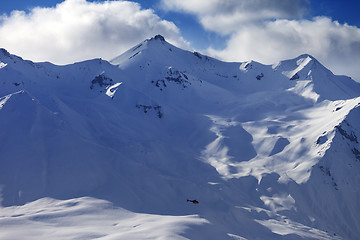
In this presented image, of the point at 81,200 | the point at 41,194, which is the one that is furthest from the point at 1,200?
the point at 81,200

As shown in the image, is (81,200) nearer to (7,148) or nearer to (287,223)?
(7,148)

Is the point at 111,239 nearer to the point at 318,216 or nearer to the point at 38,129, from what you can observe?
the point at 38,129

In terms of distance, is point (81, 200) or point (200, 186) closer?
point (81, 200)

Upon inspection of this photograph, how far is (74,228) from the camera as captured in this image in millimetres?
119688

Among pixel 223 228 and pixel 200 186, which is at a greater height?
pixel 200 186

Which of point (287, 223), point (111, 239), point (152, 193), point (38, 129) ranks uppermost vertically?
point (38, 129)

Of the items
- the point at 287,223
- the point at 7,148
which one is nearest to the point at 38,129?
the point at 7,148

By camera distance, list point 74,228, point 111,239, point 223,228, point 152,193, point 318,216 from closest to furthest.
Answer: point 111,239 → point 74,228 → point 223,228 → point 152,193 → point 318,216

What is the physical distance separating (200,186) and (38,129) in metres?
82.1

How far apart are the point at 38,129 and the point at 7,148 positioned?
1981 centimetres

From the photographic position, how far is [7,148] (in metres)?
170

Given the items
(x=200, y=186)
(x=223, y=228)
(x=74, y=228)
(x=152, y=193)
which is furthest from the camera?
(x=200, y=186)

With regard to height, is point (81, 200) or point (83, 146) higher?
point (83, 146)

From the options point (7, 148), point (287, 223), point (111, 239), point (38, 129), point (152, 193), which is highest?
point (38, 129)
